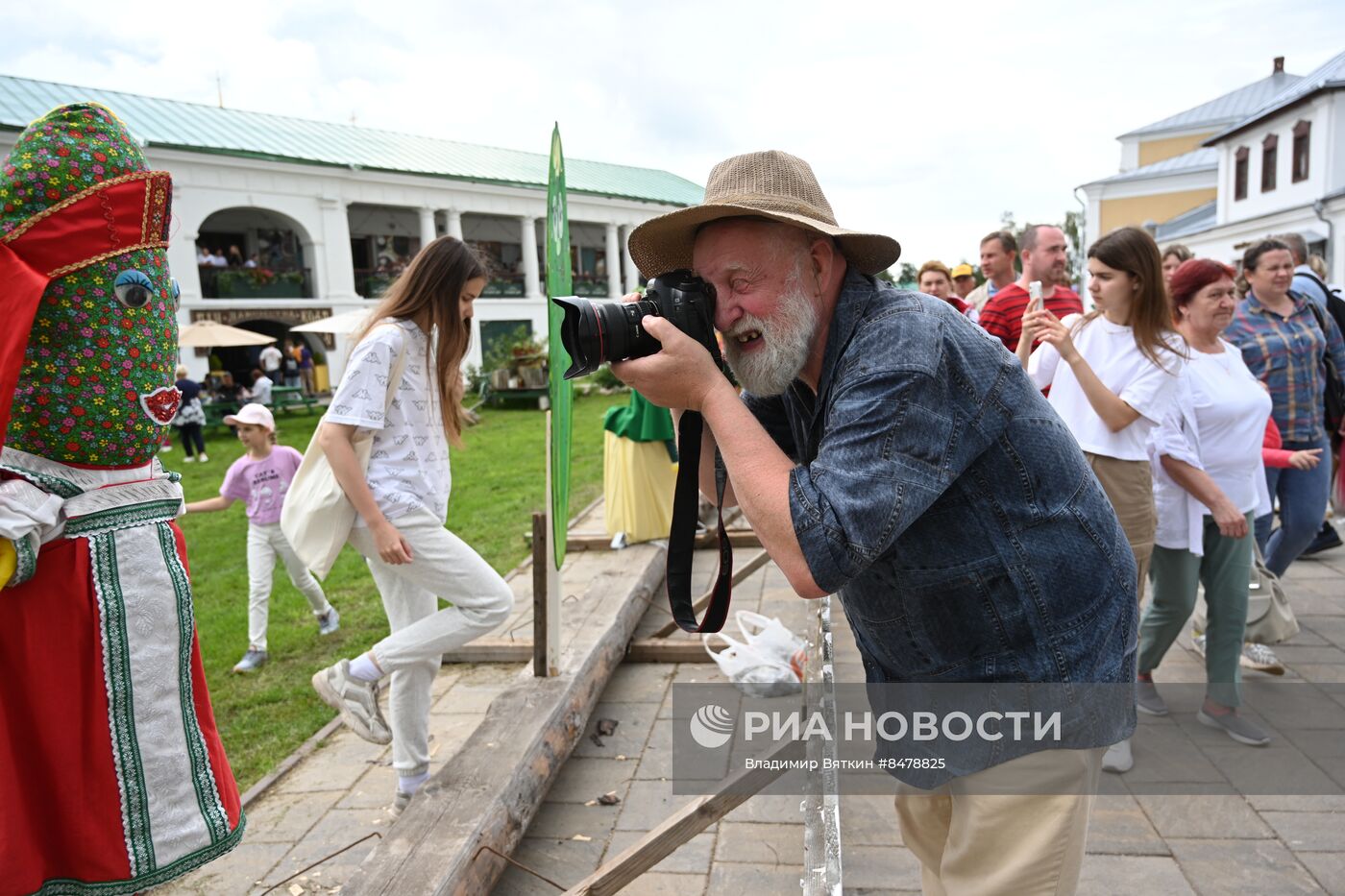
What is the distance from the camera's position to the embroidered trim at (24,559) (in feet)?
6.21

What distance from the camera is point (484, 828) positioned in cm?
262

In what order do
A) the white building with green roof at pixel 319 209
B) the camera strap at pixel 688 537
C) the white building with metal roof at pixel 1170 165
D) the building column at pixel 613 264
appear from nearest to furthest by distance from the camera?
the camera strap at pixel 688 537 < the white building with green roof at pixel 319 209 < the building column at pixel 613 264 < the white building with metal roof at pixel 1170 165

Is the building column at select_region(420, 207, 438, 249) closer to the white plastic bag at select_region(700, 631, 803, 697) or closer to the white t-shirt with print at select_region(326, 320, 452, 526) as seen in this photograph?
the white plastic bag at select_region(700, 631, 803, 697)

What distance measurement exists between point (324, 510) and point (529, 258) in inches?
1213

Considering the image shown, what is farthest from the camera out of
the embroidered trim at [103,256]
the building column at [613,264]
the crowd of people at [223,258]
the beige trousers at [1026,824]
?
the building column at [613,264]

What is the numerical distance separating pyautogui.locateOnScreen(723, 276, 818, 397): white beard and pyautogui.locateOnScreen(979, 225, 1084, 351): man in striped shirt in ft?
10.9

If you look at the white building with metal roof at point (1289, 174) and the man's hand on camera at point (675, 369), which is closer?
the man's hand on camera at point (675, 369)

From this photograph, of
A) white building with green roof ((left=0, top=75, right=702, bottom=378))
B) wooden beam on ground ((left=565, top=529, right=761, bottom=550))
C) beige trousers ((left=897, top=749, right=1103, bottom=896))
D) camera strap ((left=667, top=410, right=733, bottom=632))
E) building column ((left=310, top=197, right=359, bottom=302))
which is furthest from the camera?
building column ((left=310, top=197, right=359, bottom=302))

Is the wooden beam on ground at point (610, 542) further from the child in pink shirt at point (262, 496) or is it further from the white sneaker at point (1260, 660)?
the white sneaker at point (1260, 660)

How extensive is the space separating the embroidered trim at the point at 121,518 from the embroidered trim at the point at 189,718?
34 millimetres

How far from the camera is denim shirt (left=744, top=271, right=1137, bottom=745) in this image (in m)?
1.30

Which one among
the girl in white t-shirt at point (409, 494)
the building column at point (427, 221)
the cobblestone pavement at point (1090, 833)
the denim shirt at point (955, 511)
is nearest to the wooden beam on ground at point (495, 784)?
the cobblestone pavement at point (1090, 833)

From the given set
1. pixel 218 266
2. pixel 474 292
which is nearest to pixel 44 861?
pixel 474 292

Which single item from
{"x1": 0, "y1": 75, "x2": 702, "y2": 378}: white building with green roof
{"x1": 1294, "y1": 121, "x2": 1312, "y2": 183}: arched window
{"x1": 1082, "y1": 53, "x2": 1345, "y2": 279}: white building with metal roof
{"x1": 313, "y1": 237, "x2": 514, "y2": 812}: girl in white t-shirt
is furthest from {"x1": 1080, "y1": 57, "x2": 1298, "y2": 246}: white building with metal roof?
{"x1": 313, "y1": 237, "x2": 514, "y2": 812}: girl in white t-shirt
